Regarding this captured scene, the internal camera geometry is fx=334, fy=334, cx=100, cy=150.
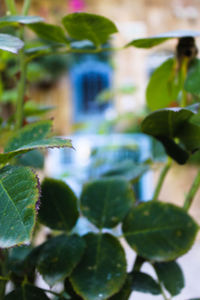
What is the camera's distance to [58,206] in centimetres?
21

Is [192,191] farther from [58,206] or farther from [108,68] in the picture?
[108,68]

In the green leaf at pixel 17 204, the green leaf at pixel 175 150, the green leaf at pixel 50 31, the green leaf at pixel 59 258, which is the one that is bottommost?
the green leaf at pixel 59 258

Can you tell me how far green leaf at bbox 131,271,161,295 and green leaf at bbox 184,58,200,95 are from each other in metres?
0.12

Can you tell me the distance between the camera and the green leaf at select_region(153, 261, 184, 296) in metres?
0.22

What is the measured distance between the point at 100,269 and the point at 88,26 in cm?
15

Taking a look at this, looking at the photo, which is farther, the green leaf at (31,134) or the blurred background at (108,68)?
the blurred background at (108,68)

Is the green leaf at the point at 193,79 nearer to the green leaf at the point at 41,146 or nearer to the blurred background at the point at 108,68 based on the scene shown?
the green leaf at the point at 41,146

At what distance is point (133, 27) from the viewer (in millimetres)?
3879

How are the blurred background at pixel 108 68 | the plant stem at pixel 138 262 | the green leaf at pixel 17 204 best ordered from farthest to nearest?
1. the blurred background at pixel 108 68
2. the plant stem at pixel 138 262
3. the green leaf at pixel 17 204

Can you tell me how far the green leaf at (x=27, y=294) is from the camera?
0.19 metres

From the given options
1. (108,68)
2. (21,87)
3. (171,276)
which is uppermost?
(21,87)

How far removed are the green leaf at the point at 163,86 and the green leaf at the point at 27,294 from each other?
0.16 m

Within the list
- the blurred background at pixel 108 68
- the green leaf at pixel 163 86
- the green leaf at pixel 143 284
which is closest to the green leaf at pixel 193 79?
the green leaf at pixel 163 86

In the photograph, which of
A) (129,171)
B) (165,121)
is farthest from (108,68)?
(165,121)
